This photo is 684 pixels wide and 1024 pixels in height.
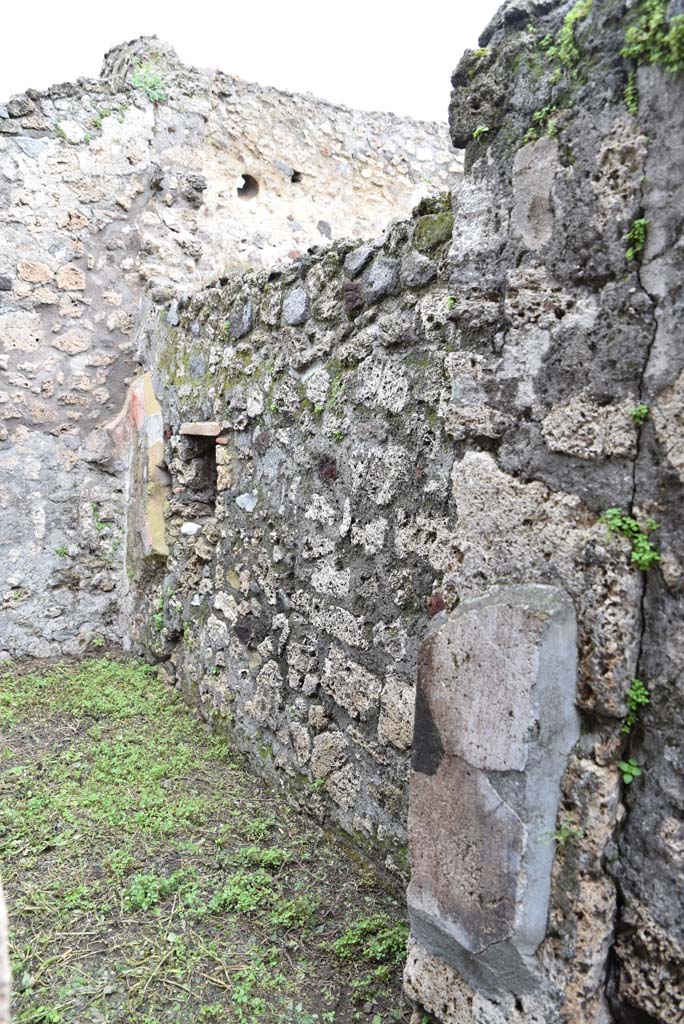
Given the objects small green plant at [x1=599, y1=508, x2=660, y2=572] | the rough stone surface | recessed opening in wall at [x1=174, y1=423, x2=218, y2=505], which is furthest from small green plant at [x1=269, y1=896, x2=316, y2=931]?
recessed opening in wall at [x1=174, y1=423, x2=218, y2=505]

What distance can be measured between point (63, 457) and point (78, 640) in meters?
1.17

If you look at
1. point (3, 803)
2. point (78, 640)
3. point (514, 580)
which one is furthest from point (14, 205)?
point (514, 580)

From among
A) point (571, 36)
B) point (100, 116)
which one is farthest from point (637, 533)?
point (100, 116)

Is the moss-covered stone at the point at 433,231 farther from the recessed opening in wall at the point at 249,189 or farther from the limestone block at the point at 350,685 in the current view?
the recessed opening in wall at the point at 249,189

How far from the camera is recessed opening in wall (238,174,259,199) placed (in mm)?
5148

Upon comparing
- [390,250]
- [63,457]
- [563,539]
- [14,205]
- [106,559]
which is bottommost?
[106,559]

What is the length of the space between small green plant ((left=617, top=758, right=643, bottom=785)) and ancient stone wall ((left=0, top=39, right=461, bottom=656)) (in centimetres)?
397

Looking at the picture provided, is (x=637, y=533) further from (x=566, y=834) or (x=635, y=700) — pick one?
(x=566, y=834)

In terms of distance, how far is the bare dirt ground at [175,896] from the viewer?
6.64ft

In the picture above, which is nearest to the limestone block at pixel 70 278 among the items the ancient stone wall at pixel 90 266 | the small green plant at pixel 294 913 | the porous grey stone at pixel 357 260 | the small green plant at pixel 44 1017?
the ancient stone wall at pixel 90 266

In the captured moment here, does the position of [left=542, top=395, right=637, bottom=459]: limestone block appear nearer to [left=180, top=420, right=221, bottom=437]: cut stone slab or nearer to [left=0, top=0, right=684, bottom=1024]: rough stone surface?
[left=0, top=0, right=684, bottom=1024]: rough stone surface

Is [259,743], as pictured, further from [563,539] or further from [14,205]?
[14,205]

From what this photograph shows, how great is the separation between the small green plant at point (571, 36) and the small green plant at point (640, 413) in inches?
26.0

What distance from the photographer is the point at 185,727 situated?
371 cm
